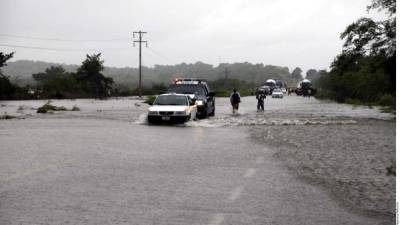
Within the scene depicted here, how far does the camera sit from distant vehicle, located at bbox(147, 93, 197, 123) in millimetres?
24703

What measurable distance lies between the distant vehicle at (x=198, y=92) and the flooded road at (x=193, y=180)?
10.2m

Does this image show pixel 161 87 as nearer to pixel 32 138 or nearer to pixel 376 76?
pixel 376 76

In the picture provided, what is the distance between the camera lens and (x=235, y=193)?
9.00 meters

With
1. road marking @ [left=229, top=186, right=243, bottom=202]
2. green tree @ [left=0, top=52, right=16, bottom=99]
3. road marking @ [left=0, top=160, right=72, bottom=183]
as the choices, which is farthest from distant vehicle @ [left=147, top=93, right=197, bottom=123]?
green tree @ [left=0, top=52, right=16, bottom=99]

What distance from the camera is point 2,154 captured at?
13.6m

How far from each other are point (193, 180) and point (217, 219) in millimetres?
3137

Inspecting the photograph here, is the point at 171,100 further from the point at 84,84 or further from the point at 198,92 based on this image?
the point at 84,84

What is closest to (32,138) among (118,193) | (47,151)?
(47,151)

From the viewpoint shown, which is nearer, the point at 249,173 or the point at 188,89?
the point at 249,173

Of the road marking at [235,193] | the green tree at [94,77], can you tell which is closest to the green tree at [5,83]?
the green tree at [94,77]

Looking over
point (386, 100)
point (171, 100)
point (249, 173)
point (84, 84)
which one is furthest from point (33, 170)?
point (84, 84)

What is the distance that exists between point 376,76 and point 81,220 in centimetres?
4324

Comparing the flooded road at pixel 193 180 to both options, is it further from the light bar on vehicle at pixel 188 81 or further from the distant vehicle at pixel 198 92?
the light bar on vehicle at pixel 188 81

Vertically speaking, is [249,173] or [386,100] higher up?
[386,100]
